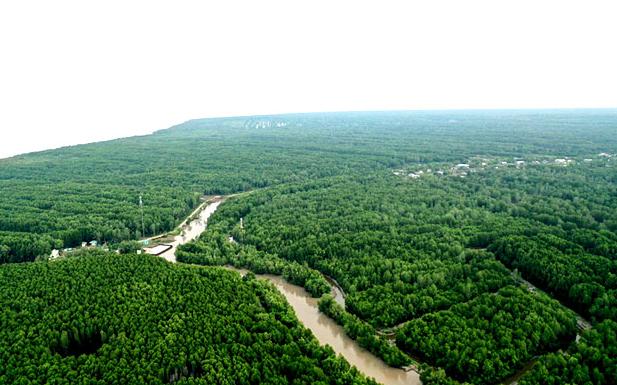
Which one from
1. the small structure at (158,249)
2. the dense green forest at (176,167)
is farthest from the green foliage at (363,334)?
the dense green forest at (176,167)

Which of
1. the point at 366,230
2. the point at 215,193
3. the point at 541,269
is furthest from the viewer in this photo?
the point at 215,193

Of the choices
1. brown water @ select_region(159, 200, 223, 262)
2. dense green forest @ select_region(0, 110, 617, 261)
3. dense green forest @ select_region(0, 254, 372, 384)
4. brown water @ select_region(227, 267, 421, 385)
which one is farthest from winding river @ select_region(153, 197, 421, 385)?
dense green forest @ select_region(0, 110, 617, 261)

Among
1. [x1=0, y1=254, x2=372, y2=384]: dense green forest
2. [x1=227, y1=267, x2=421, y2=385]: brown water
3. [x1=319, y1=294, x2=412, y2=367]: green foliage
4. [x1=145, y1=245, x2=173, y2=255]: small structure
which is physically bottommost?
[x1=227, y1=267, x2=421, y2=385]: brown water

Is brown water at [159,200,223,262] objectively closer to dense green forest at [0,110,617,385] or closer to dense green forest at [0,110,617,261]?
dense green forest at [0,110,617,385]

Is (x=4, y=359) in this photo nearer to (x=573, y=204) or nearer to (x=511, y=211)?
(x=511, y=211)

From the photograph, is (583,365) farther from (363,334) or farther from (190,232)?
(190,232)

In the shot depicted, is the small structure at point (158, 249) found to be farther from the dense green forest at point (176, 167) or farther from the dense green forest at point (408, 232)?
the dense green forest at point (176, 167)

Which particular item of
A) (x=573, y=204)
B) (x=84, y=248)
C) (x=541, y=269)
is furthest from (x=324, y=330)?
(x=573, y=204)
